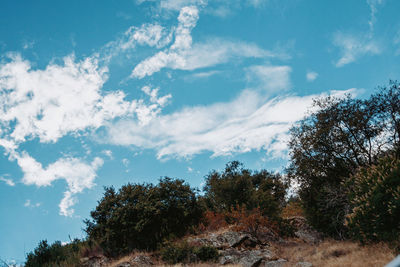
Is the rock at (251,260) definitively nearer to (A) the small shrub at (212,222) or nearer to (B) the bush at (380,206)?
(B) the bush at (380,206)

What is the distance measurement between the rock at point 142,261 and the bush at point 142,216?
2.31 metres

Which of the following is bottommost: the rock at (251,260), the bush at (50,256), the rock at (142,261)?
the rock at (251,260)

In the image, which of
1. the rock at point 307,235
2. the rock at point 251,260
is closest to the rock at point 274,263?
the rock at point 251,260

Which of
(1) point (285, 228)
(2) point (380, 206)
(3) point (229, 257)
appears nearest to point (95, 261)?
(3) point (229, 257)

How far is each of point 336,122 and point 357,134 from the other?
5.61ft

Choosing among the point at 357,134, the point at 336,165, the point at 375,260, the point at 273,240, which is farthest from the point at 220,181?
the point at 375,260

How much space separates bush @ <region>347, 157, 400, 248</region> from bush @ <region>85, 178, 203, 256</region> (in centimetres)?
1204

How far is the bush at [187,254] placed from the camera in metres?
15.4

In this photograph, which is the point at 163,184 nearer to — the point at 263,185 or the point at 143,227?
the point at 143,227

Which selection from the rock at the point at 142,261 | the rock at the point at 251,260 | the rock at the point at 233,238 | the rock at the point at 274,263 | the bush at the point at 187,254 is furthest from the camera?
the rock at the point at 233,238

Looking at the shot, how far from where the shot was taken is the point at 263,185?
123 feet

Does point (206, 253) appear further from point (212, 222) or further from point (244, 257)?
point (212, 222)

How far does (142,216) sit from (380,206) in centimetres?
1457

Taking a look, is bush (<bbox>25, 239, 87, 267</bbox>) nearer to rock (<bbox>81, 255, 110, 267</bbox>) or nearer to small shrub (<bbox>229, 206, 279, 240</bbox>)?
rock (<bbox>81, 255, 110, 267</bbox>)
